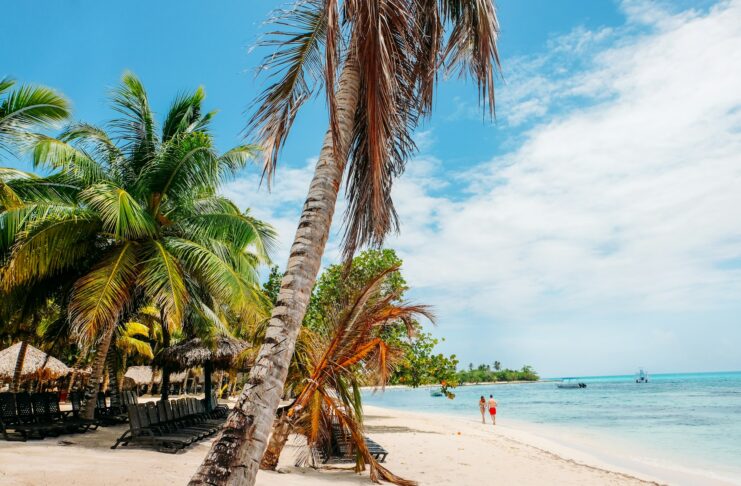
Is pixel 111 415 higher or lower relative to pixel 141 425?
lower

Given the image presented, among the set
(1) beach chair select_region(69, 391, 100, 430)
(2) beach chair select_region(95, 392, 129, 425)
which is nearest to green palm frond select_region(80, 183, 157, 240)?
(1) beach chair select_region(69, 391, 100, 430)

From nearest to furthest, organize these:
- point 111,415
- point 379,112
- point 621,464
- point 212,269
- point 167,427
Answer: point 379,112
point 167,427
point 212,269
point 111,415
point 621,464

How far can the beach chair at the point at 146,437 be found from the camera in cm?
816

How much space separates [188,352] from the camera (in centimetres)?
1546

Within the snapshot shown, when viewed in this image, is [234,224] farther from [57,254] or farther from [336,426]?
[336,426]

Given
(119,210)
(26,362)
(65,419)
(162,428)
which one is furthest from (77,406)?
(26,362)

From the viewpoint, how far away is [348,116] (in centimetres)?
410

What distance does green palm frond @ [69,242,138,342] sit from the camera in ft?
29.2

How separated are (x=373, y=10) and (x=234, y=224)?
8230mm

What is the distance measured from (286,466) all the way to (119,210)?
17.9 ft

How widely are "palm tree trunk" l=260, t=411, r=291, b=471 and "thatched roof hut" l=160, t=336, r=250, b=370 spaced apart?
834cm

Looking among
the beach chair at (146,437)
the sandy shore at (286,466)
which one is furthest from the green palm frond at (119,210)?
the sandy shore at (286,466)

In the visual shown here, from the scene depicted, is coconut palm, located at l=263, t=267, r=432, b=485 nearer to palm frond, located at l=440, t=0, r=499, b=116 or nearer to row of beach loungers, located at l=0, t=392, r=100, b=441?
palm frond, located at l=440, t=0, r=499, b=116

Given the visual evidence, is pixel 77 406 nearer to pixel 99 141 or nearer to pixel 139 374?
pixel 99 141
